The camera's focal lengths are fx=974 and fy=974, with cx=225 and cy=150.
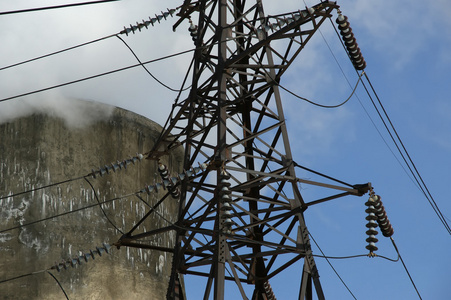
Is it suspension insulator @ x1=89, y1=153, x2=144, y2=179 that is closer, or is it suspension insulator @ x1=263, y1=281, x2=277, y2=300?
suspension insulator @ x1=89, y1=153, x2=144, y2=179

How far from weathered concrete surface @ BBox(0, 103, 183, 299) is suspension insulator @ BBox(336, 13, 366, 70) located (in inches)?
341

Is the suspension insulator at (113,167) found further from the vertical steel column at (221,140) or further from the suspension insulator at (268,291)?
the suspension insulator at (268,291)

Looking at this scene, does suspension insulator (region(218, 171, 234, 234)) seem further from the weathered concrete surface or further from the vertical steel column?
the weathered concrete surface

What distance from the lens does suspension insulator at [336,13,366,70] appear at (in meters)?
17.8

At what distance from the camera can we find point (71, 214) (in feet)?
78.0

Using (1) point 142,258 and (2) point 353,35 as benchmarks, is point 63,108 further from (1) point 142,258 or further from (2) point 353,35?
(2) point 353,35

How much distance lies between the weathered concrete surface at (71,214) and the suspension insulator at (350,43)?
8.67 meters

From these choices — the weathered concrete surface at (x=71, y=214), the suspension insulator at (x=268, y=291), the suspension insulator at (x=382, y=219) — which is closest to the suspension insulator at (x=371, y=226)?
the suspension insulator at (x=382, y=219)

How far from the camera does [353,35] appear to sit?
1803cm

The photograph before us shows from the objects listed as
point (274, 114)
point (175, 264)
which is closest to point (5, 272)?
point (175, 264)

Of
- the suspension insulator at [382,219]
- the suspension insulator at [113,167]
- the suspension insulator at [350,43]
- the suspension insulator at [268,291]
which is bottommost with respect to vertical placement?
the suspension insulator at [268,291]

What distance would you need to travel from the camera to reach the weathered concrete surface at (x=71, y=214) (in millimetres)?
22969

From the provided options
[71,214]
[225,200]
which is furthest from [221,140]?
[71,214]

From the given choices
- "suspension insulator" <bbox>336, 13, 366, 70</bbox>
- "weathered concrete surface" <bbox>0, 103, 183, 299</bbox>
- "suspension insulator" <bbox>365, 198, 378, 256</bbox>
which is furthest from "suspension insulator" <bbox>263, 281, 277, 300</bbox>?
"weathered concrete surface" <bbox>0, 103, 183, 299</bbox>
